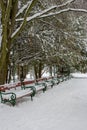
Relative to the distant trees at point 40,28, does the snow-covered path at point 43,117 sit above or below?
below

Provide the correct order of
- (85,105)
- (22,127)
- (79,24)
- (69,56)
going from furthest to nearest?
(79,24)
(69,56)
(85,105)
(22,127)

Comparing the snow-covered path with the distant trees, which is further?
the distant trees

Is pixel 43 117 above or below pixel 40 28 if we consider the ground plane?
below

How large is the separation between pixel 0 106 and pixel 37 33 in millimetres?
12176

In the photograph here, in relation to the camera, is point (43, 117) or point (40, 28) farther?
point (40, 28)

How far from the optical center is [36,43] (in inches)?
961

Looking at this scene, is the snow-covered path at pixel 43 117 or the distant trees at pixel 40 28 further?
the distant trees at pixel 40 28

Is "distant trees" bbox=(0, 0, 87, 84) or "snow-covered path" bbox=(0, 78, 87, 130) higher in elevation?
"distant trees" bbox=(0, 0, 87, 84)

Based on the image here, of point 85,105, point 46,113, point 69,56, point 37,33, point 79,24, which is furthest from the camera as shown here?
point 79,24

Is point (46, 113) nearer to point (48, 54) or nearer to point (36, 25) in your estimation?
point (36, 25)

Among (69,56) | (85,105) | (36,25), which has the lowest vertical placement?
(85,105)

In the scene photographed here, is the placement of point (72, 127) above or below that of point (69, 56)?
below

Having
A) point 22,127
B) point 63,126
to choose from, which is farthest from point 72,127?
point 22,127

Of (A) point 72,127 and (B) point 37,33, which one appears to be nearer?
(A) point 72,127
